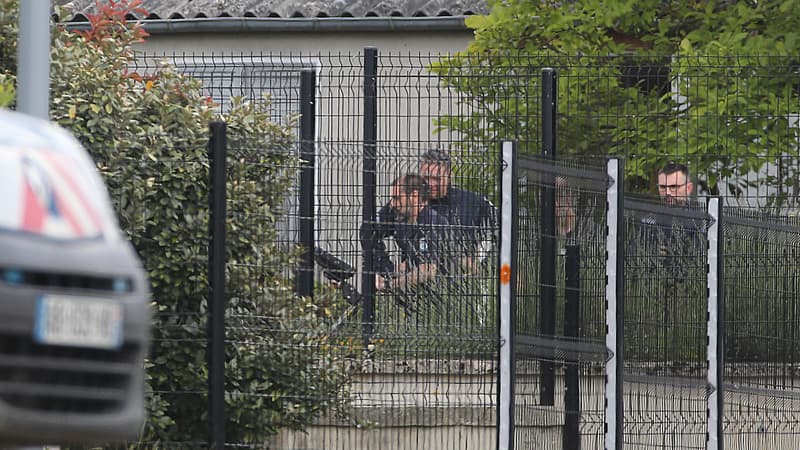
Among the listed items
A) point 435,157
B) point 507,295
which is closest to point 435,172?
point 435,157

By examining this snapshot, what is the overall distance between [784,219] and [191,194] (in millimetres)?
3930

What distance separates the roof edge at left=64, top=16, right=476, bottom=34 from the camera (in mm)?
16469

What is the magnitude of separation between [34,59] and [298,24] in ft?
33.4

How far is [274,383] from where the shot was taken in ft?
28.5

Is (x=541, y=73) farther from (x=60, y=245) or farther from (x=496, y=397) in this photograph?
(x=60, y=245)

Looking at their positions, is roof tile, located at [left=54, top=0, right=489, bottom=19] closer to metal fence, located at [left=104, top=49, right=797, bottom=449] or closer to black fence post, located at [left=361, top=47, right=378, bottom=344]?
metal fence, located at [left=104, top=49, right=797, bottom=449]

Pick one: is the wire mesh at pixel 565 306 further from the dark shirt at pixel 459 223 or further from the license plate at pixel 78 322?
the license plate at pixel 78 322

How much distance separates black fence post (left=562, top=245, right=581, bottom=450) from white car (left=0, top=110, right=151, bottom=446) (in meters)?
5.06

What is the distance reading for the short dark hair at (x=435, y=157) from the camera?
8.58 meters

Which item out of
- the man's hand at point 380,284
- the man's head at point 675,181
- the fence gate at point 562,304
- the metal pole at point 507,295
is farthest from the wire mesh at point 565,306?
the man's head at point 675,181

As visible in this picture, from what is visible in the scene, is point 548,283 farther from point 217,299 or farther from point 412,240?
point 217,299

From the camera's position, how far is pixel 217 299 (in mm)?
8242

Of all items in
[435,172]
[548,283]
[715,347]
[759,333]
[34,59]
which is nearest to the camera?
[34,59]

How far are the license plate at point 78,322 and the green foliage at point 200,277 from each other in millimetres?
4508
